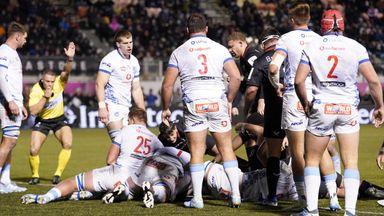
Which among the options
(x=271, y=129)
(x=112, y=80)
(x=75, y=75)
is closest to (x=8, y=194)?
(x=112, y=80)

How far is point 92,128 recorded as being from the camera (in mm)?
29594

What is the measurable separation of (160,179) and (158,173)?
98 millimetres

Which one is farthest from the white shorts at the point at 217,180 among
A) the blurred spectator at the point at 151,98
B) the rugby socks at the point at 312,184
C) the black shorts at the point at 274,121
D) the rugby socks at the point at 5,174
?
the blurred spectator at the point at 151,98

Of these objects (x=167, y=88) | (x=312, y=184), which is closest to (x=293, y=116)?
(x=312, y=184)

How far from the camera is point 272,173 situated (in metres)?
10.7

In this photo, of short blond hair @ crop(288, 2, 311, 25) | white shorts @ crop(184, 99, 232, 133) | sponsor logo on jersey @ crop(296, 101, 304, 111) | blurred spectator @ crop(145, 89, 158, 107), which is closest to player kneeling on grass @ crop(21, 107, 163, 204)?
white shorts @ crop(184, 99, 232, 133)

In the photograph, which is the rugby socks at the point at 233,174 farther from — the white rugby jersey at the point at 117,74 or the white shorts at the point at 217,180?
the white rugby jersey at the point at 117,74

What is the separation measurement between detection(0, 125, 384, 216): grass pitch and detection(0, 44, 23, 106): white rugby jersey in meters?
1.40

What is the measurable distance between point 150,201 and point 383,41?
3022 centimetres

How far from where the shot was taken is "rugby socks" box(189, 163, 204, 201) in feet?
34.4

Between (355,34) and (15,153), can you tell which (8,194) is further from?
(355,34)

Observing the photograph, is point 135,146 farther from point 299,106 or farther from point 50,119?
point 50,119

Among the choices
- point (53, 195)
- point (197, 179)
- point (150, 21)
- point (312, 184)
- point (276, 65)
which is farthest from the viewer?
point (150, 21)

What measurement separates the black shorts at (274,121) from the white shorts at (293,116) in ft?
2.19
